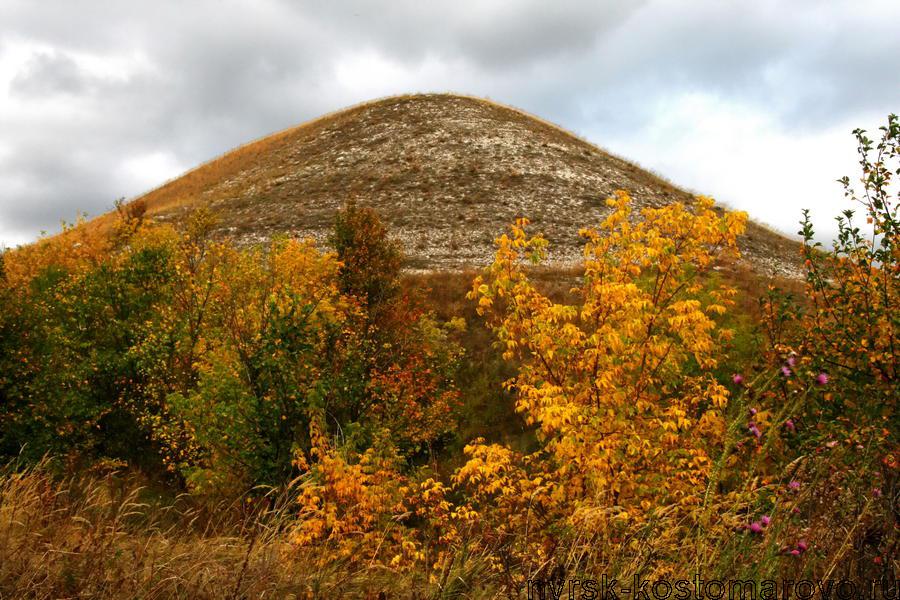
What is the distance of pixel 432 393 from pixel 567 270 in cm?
1741

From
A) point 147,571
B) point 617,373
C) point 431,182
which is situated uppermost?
point 431,182

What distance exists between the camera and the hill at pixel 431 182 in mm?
46562

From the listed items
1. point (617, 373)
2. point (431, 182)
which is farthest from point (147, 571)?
point (431, 182)

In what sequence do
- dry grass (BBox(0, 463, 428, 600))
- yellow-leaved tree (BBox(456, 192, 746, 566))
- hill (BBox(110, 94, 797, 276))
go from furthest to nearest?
hill (BBox(110, 94, 797, 276)), yellow-leaved tree (BBox(456, 192, 746, 566)), dry grass (BBox(0, 463, 428, 600))

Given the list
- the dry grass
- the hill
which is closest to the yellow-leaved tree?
the dry grass

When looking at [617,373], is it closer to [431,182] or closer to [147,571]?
[147,571]

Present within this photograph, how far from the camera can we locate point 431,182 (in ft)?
179

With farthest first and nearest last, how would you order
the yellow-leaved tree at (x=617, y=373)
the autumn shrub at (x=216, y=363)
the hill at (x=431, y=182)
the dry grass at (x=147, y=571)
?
the hill at (x=431, y=182)
the autumn shrub at (x=216, y=363)
the yellow-leaved tree at (x=617, y=373)
the dry grass at (x=147, y=571)

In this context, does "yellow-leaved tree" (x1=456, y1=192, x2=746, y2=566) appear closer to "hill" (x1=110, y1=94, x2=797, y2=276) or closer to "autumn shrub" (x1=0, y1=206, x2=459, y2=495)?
"autumn shrub" (x1=0, y1=206, x2=459, y2=495)

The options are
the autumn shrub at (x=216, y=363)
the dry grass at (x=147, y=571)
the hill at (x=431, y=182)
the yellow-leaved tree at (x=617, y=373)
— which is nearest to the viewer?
the dry grass at (x=147, y=571)

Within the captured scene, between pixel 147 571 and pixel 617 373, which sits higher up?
pixel 617 373

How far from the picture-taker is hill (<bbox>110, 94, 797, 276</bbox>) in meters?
46.6

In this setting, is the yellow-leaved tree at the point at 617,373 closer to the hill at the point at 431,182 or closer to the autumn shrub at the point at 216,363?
the autumn shrub at the point at 216,363

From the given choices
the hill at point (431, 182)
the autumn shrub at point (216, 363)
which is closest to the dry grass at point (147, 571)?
the autumn shrub at point (216, 363)
